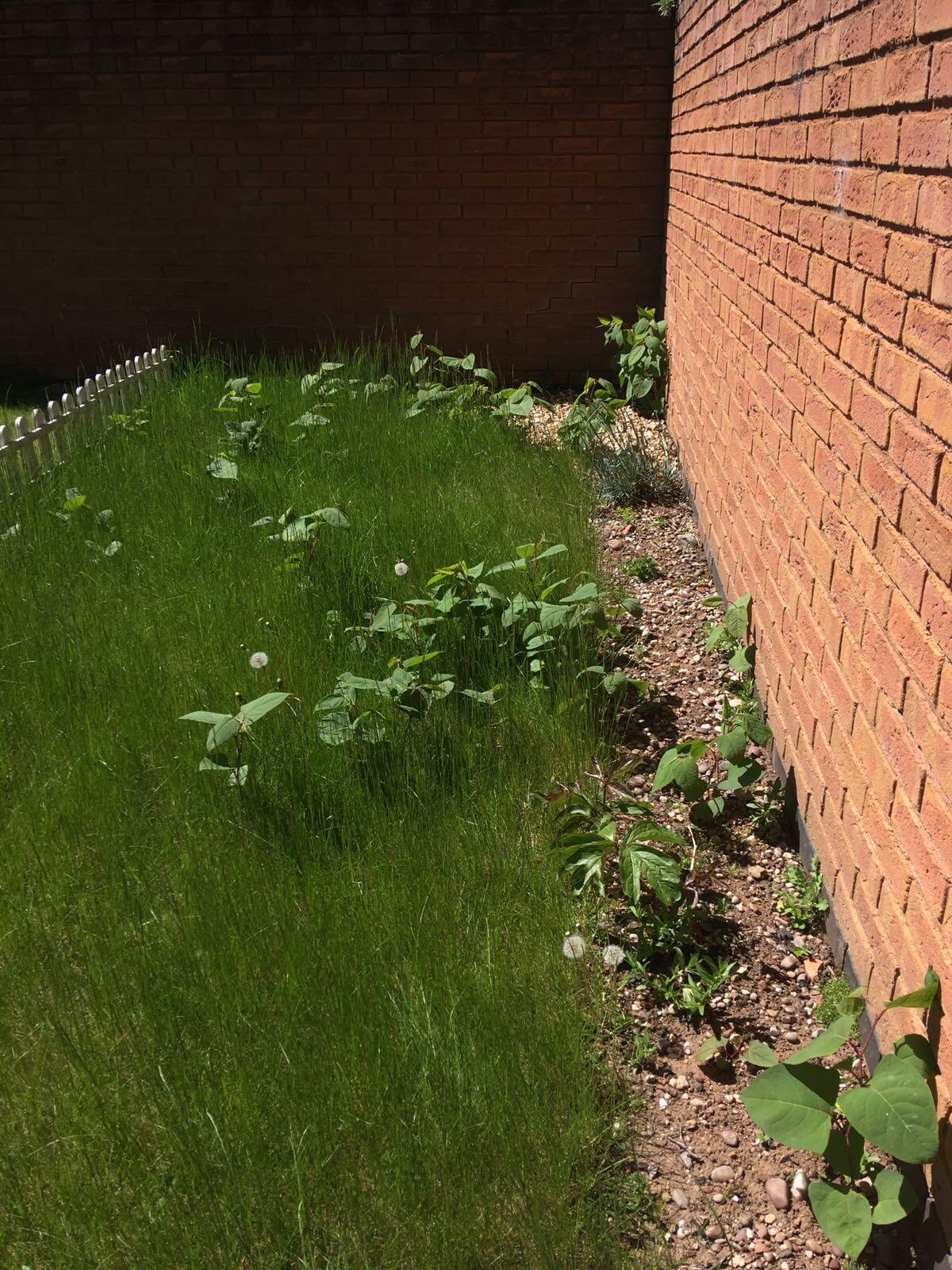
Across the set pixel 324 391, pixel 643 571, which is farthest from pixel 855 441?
pixel 324 391

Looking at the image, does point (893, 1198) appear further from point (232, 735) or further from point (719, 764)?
point (232, 735)

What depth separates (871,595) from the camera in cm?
188

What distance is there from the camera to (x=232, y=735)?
8.19 feet

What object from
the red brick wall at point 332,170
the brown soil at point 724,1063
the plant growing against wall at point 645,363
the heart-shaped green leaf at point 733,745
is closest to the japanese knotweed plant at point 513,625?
the brown soil at point 724,1063

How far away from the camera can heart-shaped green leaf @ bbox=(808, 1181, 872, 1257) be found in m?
1.46

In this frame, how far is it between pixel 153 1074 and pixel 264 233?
6.40 meters

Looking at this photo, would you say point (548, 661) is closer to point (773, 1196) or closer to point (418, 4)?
point (773, 1196)

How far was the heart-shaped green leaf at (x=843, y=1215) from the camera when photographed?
57.6 inches

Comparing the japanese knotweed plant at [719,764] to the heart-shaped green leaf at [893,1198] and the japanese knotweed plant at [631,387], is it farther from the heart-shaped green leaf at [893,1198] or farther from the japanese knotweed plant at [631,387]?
the japanese knotweed plant at [631,387]

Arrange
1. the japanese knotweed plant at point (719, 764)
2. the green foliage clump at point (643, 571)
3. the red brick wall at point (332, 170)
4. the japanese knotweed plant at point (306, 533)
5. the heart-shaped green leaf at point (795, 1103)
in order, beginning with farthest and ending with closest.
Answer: the red brick wall at point (332, 170) → the green foliage clump at point (643, 571) → the japanese knotweed plant at point (306, 533) → the japanese knotweed plant at point (719, 764) → the heart-shaped green leaf at point (795, 1103)

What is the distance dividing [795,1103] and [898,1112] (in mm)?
174

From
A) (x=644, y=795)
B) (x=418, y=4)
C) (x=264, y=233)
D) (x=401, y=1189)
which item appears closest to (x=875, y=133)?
(x=644, y=795)

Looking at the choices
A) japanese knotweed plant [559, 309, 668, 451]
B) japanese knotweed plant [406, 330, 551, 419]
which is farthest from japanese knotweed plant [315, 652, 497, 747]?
japanese knotweed plant [406, 330, 551, 419]

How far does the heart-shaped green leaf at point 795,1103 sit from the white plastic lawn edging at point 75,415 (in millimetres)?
3965
